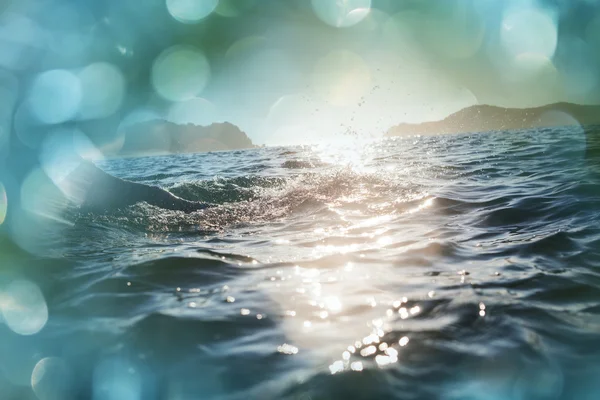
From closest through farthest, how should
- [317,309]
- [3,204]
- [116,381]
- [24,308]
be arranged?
[116,381] < [317,309] < [24,308] < [3,204]

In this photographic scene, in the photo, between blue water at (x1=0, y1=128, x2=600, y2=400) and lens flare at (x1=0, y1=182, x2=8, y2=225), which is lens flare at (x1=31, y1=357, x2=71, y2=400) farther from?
lens flare at (x1=0, y1=182, x2=8, y2=225)

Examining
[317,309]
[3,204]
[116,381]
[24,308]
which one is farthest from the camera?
[3,204]

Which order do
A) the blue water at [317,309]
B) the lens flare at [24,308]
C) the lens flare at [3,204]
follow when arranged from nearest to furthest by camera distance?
1. the blue water at [317,309]
2. the lens flare at [24,308]
3. the lens flare at [3,204]

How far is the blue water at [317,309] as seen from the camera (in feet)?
7.49

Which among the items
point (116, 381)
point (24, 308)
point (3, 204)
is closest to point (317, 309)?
point (116, 381)

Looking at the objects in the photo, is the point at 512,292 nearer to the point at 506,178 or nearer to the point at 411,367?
the point at 411,367

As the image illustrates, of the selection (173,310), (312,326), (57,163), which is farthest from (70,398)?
(57,163)

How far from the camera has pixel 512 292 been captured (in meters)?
3.36

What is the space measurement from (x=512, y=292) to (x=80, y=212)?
805cm

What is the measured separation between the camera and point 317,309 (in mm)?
3240

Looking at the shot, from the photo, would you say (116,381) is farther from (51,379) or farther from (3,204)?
(3,204)

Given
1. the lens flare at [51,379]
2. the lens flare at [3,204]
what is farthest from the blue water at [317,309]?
the lens flare at [3,204]

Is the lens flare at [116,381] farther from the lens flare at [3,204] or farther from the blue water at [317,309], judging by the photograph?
the lens flare at [3,204]

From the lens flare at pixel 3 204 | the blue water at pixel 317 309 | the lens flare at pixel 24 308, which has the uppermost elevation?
the lens flare at pixel 3 204
